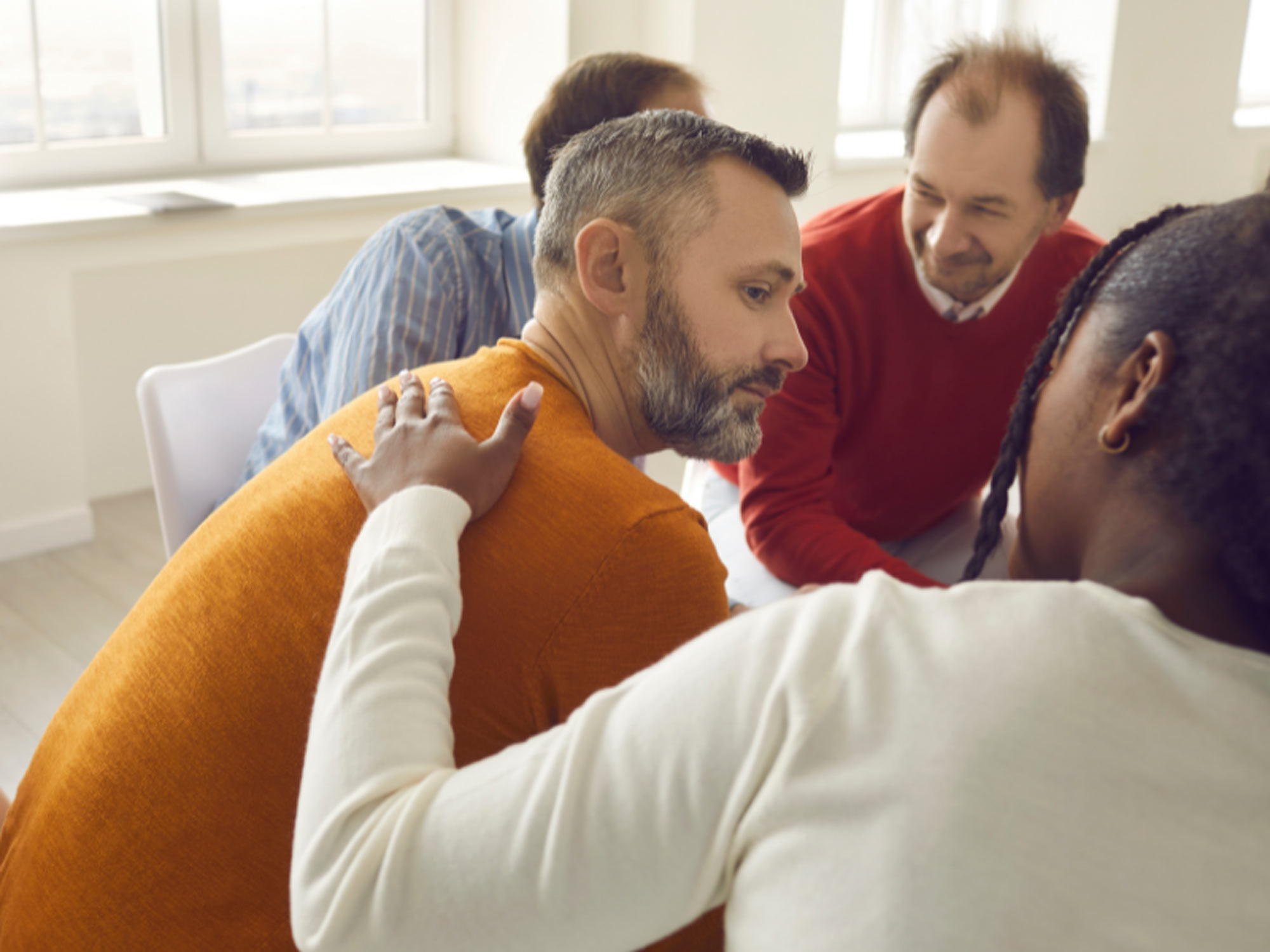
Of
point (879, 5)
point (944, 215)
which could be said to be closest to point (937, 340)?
point (944, 215)

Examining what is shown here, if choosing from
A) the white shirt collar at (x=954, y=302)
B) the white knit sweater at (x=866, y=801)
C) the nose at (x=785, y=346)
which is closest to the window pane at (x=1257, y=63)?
the white shirt collar at (x=954, y=302)

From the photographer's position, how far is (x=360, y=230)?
3.36 m

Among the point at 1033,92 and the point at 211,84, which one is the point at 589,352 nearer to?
the point at 1033,92

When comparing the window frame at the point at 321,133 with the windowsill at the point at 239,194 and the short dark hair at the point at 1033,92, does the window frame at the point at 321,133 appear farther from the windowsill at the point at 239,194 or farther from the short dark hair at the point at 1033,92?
the short dark hair at the point at 1033,92

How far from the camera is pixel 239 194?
323cm

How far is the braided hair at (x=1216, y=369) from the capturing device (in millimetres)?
632

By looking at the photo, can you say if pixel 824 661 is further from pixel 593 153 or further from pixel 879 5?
pixel 879 5

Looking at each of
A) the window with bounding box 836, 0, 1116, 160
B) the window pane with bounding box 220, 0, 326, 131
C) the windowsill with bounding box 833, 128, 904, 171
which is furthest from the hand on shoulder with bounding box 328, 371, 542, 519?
the window with bounding box 836, 0, 1116, 160

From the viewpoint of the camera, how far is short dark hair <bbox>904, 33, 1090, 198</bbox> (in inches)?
69.9

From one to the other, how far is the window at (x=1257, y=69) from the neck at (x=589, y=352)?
18.9ft

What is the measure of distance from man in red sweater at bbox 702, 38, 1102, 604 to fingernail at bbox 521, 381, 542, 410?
0.84 m

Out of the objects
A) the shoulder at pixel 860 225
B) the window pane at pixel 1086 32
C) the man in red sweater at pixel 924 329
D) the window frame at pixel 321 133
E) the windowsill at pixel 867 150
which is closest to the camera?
the man in red sweater at pixel 924 329

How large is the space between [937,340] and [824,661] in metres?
1.36

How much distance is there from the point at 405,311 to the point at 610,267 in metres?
0.65
